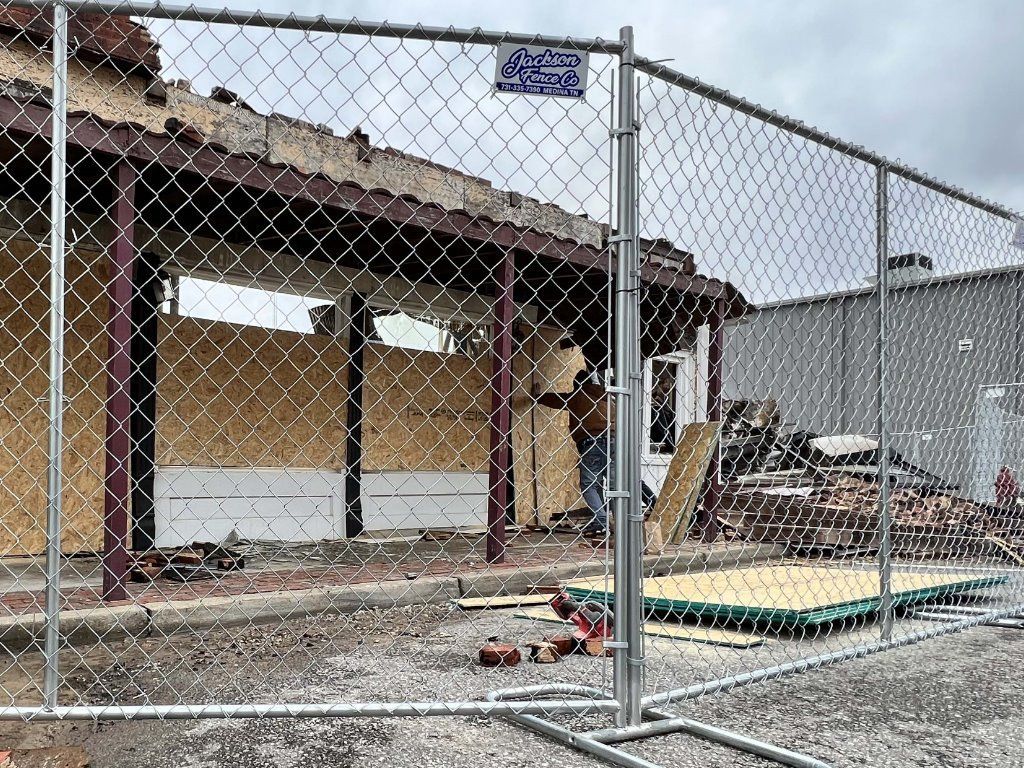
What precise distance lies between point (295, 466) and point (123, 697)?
5136 millimetres

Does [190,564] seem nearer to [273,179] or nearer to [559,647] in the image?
[273,179]

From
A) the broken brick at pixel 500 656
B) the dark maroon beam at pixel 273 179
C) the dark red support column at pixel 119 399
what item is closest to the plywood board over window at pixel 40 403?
the dark red support column at pixel 119 399

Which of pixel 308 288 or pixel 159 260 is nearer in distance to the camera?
pixel 159 260

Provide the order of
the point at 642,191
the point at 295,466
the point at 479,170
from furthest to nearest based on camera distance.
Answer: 1. the point at 295,466
2. the point at 479,170
3. the point at 642,191

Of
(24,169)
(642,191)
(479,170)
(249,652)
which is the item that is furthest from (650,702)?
(24,169)

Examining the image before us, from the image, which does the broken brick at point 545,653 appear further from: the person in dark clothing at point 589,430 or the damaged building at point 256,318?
the person in dark clothing at point 589,430

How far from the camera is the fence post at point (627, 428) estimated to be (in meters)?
2.91

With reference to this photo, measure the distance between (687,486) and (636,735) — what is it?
678cm

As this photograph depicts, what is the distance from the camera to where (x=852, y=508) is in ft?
36.6

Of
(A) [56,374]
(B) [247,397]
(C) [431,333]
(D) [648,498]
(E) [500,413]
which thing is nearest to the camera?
(A) [56,374]

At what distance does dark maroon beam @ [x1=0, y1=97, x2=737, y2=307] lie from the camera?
4988mm

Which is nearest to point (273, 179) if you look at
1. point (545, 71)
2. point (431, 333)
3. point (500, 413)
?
point (500, 413)

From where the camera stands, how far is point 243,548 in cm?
764

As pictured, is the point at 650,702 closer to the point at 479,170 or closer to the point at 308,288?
the point at 479,170
